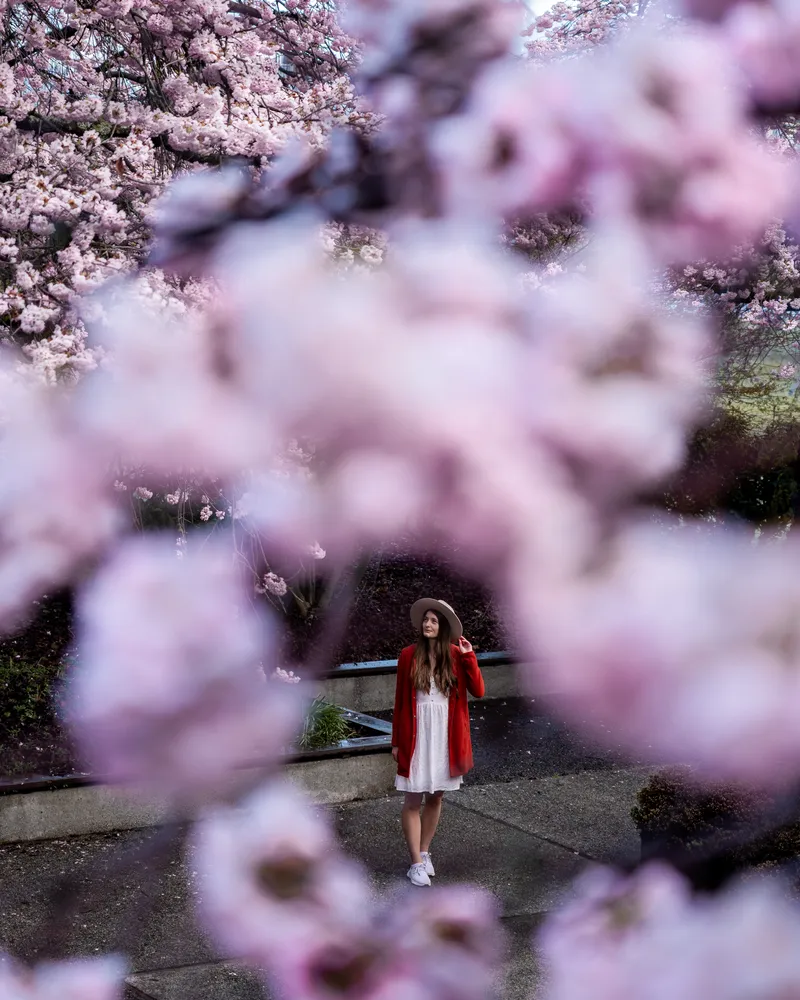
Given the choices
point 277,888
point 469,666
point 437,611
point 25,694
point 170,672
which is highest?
point 170,672

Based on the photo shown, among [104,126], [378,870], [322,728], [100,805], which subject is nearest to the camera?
[104,126]

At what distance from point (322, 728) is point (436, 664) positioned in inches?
62.1

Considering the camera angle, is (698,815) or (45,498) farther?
(698,815)

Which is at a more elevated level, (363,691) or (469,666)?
(469,666)

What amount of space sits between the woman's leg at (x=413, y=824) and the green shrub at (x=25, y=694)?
2748 mm

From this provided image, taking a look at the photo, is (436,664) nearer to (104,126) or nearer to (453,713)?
(453,713)

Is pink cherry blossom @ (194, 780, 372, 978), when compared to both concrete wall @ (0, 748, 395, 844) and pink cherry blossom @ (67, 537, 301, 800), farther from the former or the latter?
concrete wall @ (0, 748, 395, 844)

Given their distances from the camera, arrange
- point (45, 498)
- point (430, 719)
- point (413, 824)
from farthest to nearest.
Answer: point (430, 719) → point (413, 824) → point (45, 498)

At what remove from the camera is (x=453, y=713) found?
255 inches

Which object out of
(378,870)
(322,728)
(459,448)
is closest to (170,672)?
(459,448)

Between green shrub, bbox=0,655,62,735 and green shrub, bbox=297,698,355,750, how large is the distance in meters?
1.73

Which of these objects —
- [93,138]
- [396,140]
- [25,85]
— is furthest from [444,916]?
[25,85]

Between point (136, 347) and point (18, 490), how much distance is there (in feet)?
0.47

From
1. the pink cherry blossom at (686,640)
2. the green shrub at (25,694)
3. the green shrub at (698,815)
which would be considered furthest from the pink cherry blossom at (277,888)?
the green shrub at (25,694)
